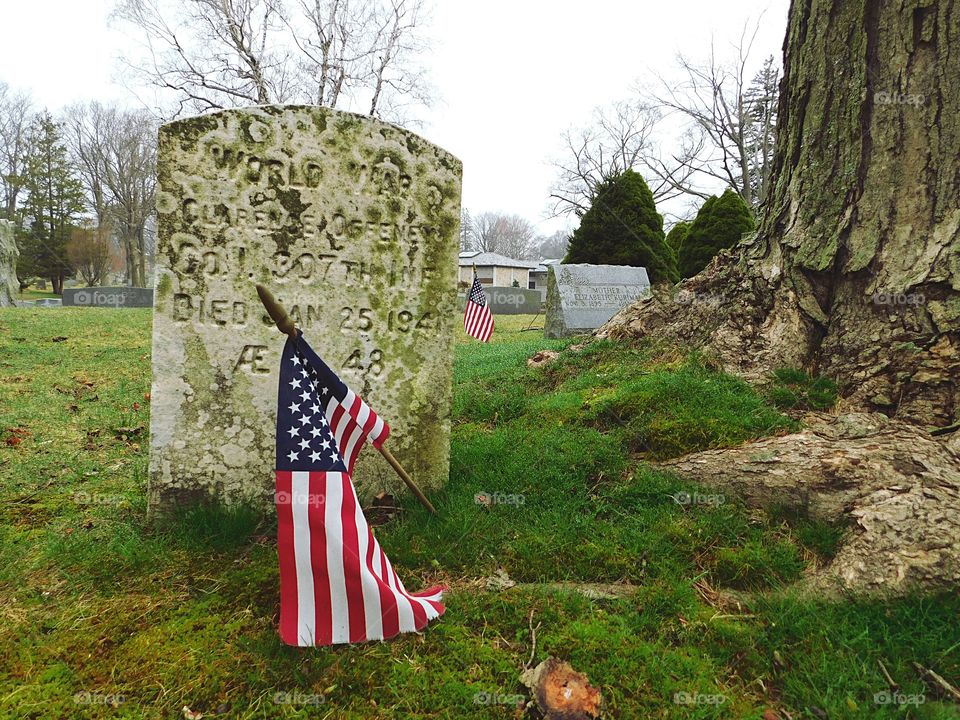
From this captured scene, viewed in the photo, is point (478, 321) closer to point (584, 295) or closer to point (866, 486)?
point (584, 295)

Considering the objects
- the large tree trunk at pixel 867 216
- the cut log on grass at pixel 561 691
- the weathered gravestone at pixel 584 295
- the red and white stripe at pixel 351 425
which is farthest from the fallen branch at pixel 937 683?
the weathered gravestone at pixel 584 295

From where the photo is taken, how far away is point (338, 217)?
→ 118 inches

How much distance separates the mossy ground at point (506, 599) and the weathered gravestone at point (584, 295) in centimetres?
800

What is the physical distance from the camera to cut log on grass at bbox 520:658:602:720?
5.97 ft

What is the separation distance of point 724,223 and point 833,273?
45.6ft

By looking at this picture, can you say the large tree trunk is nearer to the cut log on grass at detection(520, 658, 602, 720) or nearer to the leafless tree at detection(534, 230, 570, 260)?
the cut log on grass at detection(520, 658, 602, 720)

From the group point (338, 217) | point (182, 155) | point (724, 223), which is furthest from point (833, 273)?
point (724, 223)

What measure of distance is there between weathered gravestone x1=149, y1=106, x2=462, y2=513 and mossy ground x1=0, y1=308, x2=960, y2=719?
1.26 ft

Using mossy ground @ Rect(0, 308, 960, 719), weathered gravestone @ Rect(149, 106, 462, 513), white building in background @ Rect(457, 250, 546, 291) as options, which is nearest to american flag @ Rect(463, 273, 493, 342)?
mossy ground @ Rect(0, 308, 960, 719)

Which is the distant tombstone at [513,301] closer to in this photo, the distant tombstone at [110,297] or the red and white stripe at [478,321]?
the red and white stripe at [478,321]

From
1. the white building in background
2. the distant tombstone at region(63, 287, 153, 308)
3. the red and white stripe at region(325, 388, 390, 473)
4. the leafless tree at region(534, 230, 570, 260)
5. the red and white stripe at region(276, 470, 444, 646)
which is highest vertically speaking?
the leafless tree at region(534, 230, 570, 260)

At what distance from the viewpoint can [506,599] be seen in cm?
234

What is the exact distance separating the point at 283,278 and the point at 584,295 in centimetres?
1007

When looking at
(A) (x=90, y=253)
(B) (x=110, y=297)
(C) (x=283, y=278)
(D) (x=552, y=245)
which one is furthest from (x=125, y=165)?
(D) (x=552, y=245)
